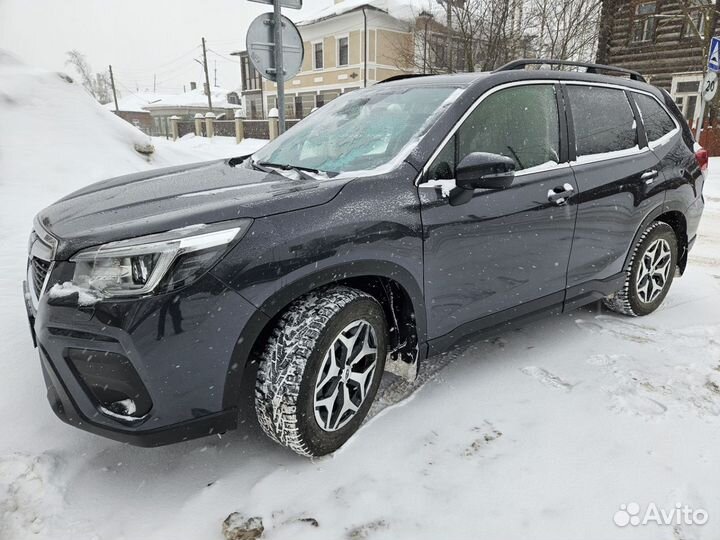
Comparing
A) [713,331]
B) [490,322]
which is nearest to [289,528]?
[490,322]

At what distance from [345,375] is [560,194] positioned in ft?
5.32

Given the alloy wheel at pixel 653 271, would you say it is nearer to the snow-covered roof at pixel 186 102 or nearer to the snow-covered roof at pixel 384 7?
the snow-covered roof at pixel 384 7

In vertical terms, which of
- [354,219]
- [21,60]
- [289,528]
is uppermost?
[21,60]

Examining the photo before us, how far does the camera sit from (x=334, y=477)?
86.4 inches

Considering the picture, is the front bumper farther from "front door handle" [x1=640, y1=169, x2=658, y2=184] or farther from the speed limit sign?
the speed limit sign

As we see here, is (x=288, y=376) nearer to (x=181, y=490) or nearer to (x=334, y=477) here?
(x=334, y=477)

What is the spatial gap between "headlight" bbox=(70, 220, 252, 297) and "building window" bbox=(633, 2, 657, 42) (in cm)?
2617

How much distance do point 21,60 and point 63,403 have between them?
8.22m

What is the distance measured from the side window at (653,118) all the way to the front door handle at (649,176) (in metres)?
0.26

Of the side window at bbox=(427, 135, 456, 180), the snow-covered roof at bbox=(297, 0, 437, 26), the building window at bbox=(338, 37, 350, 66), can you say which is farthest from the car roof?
the building window at bbox=(338, 37, 350, 66)

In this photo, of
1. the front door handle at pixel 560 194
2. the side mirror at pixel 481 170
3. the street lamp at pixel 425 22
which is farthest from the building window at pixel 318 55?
the side mirror at pixel 481 170

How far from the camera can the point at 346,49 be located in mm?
33875

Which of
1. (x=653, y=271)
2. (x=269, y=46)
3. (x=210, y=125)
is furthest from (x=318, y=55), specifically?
(x=653, y=271)
